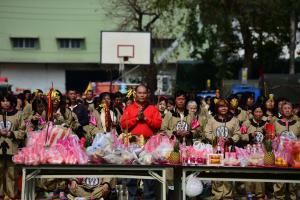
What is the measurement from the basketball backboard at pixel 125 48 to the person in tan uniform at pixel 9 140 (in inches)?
429

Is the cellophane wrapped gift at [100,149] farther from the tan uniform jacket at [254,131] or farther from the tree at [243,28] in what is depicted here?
the tree at [243,28]

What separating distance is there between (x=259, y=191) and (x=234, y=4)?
18.7 metres

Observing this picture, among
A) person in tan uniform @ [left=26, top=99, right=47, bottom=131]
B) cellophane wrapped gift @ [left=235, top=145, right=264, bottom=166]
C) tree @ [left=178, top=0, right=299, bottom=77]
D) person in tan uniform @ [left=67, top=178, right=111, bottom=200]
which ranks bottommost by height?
person in tan uniform @ [left=67, top=178, right=111, bottom=200]

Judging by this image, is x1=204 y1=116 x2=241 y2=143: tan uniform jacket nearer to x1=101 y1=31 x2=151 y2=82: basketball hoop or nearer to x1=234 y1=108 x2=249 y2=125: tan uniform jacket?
x1=234 y1=108 x2=249 y2=125: tan uniform jacket

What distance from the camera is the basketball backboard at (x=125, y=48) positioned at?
817 inches

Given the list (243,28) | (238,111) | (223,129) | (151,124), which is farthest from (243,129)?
(243,28)

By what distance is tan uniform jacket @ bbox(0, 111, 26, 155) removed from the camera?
31.0 ft

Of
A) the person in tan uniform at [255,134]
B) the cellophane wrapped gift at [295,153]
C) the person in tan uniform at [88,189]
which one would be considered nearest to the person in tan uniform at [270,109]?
the person in tan uniform at [255,134]

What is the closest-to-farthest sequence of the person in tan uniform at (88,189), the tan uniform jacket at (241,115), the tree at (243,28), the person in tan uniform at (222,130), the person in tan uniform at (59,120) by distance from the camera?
the person in tan uniform at (88,189), the person in tan uniform at (222,130), the person in tan uniform at (59,120), the tan uniform jacket at (241,115), the tree at (243,28)

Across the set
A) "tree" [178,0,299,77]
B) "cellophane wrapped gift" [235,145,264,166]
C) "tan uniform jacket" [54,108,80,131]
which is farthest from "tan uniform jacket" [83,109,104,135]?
"tree" [178,0,299,77]

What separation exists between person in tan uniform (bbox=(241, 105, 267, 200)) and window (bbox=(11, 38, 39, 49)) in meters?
36.7

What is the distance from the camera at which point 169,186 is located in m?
9.11

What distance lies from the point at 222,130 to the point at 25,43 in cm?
3812

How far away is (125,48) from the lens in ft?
69.2
